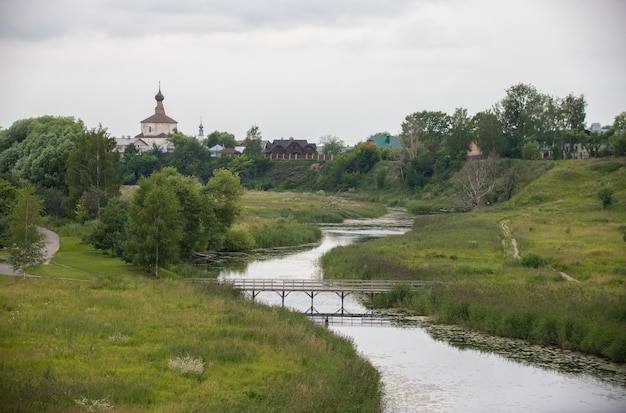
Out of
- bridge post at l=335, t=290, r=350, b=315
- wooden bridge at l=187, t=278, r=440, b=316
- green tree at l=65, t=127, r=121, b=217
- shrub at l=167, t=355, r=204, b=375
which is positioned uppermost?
green tree at l=65, t=127, r=121, b=217

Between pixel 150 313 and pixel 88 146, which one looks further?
pixel 88 146

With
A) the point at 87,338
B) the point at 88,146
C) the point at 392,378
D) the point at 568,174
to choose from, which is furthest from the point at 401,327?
the point at 568,174

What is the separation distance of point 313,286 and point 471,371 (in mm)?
15933

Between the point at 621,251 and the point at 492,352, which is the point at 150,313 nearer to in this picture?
the point at 492,352

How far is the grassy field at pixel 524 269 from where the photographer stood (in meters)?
42.6

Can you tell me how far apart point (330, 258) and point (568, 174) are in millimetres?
54862

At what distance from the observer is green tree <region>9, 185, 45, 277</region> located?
49.1 m

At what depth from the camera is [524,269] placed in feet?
191

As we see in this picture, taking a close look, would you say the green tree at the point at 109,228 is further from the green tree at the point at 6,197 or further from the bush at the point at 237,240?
the bush at the point at 237,240

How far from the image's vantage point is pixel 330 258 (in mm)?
67000

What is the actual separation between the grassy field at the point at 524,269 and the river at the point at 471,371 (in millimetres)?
1384

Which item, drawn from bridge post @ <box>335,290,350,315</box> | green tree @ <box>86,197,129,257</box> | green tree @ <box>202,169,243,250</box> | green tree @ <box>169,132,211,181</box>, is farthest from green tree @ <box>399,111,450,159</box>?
bridge post @ <box>335,290,350,315</box>

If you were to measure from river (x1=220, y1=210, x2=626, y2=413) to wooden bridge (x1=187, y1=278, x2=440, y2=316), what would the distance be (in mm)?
1117

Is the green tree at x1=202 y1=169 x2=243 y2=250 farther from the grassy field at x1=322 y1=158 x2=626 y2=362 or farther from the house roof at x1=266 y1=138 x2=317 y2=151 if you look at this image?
the house roof at x1=266 y1=138 x2=317 y2=151
